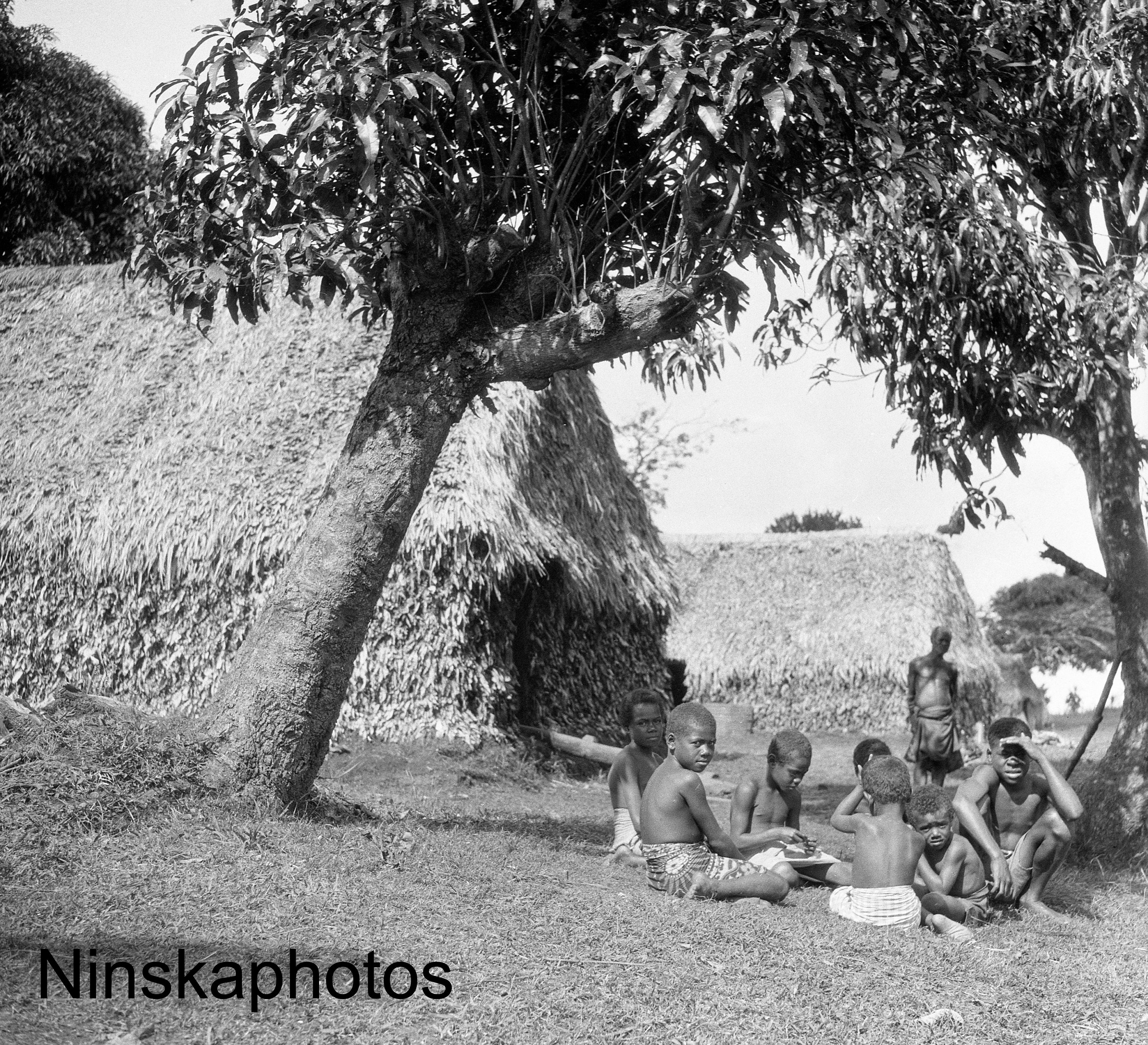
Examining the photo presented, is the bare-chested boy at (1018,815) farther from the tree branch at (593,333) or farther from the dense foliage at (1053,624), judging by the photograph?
the dense foliage at (1053,624)

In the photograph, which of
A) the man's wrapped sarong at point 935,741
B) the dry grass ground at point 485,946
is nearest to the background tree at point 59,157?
the man's wrapped sarong at point 935,741

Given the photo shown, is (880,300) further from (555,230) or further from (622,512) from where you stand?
(622,512)

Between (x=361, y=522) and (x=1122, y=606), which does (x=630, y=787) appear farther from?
(x=1122, y=606)

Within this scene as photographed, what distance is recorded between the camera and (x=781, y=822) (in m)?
6.70

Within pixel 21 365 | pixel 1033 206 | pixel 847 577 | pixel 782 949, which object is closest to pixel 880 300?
pixel 1033 206

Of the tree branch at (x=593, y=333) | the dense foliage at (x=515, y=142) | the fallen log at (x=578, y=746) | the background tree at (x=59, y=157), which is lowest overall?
the fallen log at (x=578, y=746)

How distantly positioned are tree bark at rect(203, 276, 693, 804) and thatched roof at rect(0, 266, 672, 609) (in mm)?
4051

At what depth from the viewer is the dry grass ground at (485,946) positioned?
149 inches

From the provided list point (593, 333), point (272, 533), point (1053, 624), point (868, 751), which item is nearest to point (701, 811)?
point (868, 751)

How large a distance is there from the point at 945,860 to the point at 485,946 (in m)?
2.61

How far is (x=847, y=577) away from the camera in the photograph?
70.7 feet

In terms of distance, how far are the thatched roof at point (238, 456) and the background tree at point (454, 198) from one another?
405 centimetres

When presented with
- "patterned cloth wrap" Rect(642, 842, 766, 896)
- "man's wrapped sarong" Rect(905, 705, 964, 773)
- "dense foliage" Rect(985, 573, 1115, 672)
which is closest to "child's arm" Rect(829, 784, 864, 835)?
"patterned cloth wrap" Rect(642, 842, 766, 896)

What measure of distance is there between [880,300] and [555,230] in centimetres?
313
